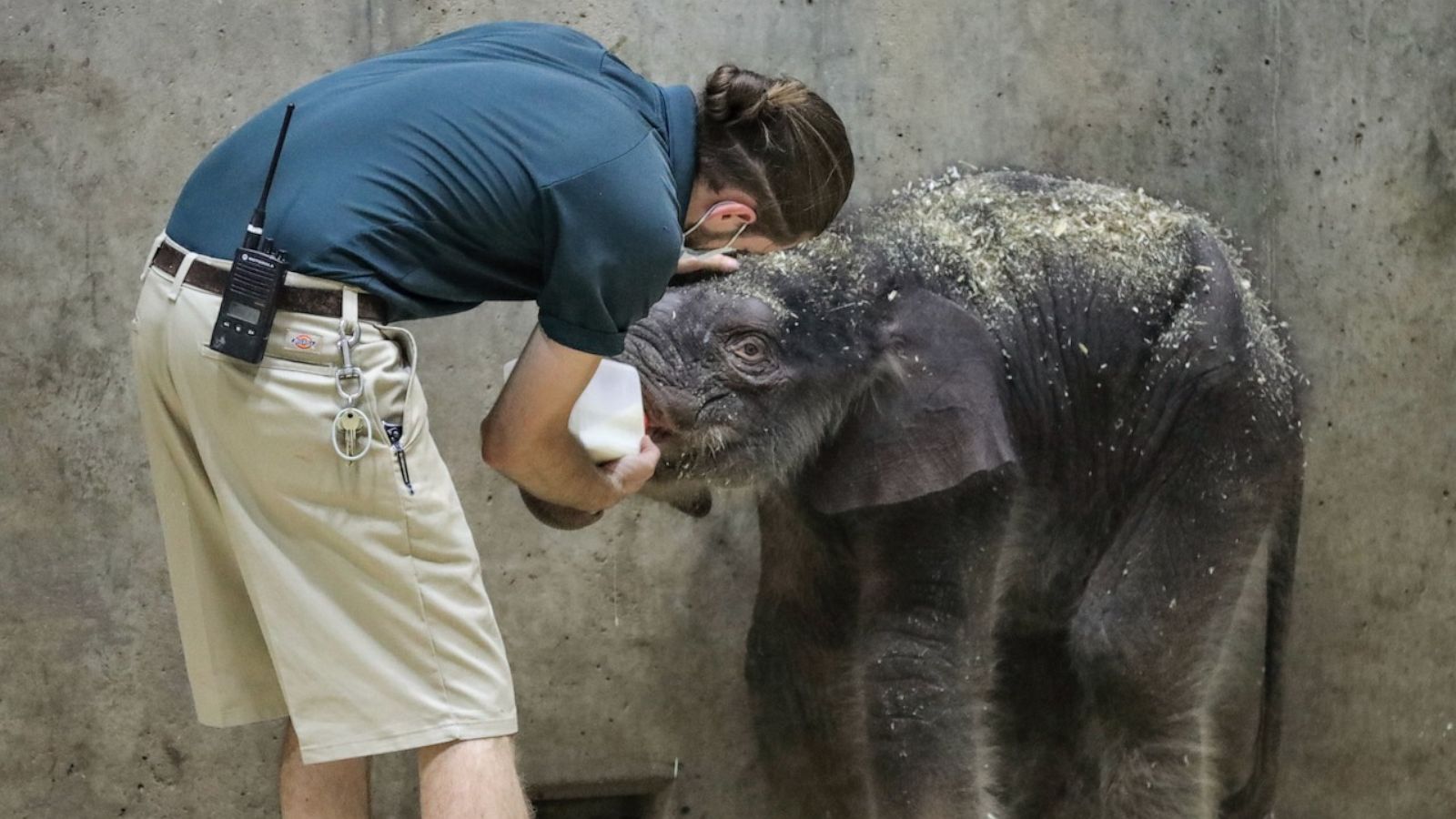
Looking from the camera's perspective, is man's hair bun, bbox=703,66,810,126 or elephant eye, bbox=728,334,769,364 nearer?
man's hair bun, bbox=703,66,810,126

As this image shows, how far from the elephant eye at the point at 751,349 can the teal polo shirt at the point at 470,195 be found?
0.95 meters

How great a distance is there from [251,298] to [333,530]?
28cm

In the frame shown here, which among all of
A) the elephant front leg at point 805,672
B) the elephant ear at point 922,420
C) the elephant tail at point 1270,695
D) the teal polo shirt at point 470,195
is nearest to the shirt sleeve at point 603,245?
the teal polo shirt at point 470,195

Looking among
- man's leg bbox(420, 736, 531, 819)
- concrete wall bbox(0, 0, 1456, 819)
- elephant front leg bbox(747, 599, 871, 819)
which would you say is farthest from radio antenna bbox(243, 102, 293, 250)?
elephant front leg bbox(747, 599, 871, 819)

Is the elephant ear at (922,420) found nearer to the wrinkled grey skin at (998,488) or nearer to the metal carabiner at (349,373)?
the wrinkled grey skin at (998,488)

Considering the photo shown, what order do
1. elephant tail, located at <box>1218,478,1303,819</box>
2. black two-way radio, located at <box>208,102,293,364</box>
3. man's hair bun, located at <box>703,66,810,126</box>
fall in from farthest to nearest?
elephant tail, located at <box>1218,478,1303,819</box>
man's hair bun, located at <box>703,66,810,126</box>
black two-way radio, located at <box>208,102,293,364</box>

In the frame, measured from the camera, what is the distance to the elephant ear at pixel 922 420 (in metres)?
3.03

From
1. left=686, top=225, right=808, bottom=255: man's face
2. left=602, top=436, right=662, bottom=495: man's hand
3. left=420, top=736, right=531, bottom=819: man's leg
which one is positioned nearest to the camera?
left=420, top=736, right=531, bottom=819: man's leg

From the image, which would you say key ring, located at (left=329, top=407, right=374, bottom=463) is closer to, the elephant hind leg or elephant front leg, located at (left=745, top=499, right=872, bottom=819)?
elephant front leg, located at (left=745, top=499, right=872, bottom=819)

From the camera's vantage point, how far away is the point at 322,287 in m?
1.91

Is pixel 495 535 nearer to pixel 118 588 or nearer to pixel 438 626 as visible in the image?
pixel 118 588

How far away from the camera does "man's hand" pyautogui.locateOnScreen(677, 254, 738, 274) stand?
109 inches

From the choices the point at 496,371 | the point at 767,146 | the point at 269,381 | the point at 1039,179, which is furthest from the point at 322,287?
the point at 1039,179

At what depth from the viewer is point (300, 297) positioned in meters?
1.91
